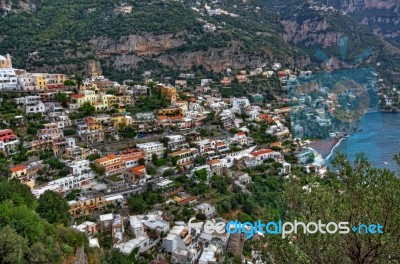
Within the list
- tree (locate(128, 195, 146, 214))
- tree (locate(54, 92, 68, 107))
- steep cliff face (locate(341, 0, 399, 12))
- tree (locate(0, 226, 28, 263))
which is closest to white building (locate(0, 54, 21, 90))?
tree (locate(54, 92, 68, 107))

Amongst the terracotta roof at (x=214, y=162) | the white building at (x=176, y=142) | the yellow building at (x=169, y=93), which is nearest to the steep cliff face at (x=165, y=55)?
the yellow building at (x=169, y=93)

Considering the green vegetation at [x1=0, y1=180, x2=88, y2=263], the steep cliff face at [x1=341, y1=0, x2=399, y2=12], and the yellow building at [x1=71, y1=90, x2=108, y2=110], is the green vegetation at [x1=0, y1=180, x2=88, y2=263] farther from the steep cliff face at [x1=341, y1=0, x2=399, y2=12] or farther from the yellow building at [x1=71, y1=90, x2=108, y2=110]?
the steep cliff face at [x1=341, y1=0, x2=399, y2=12]

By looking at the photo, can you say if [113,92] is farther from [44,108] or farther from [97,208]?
[97,208]

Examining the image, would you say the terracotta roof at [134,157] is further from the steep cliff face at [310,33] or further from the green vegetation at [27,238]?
the steep cliff face at [310,33]

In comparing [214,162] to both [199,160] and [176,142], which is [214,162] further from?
[176,142]

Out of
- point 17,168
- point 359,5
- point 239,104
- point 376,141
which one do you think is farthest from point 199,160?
point 359,5
